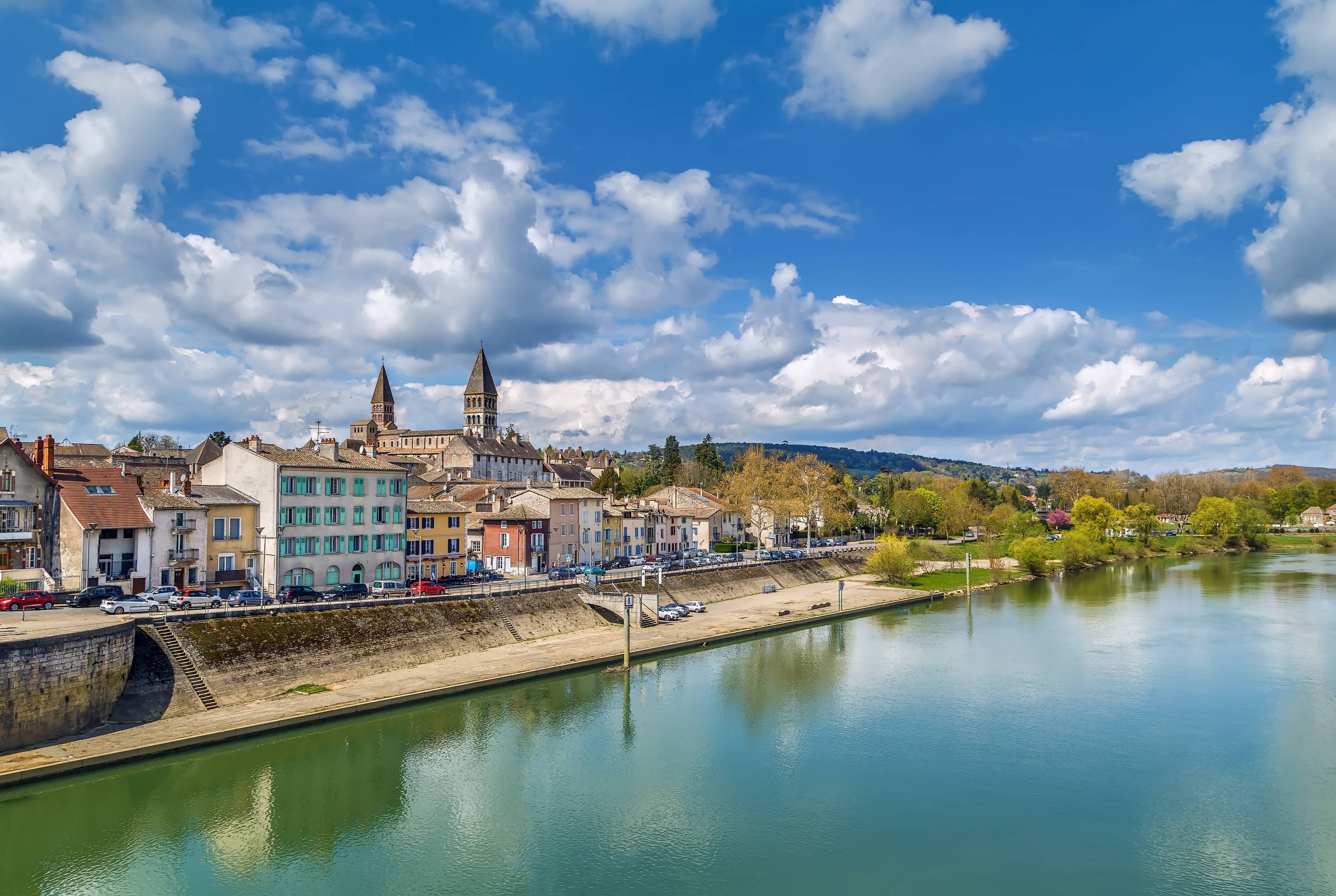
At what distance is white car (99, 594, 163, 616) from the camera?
35969 mm

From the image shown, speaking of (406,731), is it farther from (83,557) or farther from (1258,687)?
(1258,687)

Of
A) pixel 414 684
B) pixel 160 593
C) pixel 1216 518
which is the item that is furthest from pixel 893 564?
pixel 1216 518

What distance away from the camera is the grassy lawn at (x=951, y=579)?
85.1 m

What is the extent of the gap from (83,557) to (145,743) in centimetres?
1732

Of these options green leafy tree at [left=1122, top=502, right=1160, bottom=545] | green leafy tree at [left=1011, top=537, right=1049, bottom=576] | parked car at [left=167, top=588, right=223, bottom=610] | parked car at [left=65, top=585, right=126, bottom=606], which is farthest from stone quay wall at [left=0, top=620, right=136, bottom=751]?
green leafy tree at [left=1122, top=502, right=1160, bottom=545]

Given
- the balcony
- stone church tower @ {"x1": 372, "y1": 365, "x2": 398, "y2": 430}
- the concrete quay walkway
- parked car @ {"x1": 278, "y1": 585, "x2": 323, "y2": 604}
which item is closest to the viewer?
the concrete quay walkway

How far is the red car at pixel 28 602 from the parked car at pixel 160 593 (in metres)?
2.54

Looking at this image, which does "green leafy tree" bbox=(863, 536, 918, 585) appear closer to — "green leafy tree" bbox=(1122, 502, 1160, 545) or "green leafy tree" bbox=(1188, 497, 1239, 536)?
"green leafy tree" bbox=(1122, 502, 1160, 545)

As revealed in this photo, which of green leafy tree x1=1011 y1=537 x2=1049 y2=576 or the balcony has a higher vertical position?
the balcony

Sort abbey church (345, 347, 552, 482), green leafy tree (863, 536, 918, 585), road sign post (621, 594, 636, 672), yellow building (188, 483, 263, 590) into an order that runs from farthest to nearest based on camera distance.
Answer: abbey church (345, 347, 552, 482)
green leafy tree (863, 536, 918, 585)
yellow building (188, 483, 263, 590)
road sign post (621, 594, 636, 672)

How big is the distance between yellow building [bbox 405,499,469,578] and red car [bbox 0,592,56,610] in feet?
71.5

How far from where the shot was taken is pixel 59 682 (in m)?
29.1

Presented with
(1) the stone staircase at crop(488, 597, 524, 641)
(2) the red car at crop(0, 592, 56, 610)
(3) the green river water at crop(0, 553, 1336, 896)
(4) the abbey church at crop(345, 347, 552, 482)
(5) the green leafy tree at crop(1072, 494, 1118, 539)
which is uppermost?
(4) the abbey church at crop(345, 347, 552, 482)

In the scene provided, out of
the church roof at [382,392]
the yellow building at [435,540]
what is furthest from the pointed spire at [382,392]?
the yellow building at [435,540]
